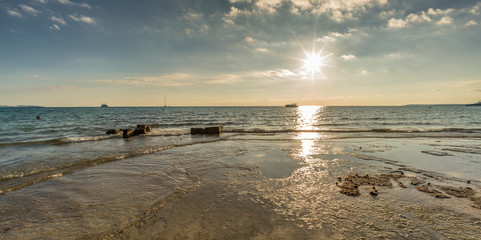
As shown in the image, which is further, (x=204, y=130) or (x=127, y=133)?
(x=204, y=130)

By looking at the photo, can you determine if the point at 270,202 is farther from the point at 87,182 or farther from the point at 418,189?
the point at 87,182

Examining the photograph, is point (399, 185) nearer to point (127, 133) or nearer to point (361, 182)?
point (361, 182)

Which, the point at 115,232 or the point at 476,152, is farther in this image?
the point at 476,152

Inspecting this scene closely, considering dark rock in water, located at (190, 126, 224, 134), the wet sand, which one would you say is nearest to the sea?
the wet sand

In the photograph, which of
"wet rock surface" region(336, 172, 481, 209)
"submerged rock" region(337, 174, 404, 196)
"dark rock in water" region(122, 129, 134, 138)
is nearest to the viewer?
"wet rock surface" region(336, 172, 481, 209)

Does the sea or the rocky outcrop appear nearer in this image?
the sea

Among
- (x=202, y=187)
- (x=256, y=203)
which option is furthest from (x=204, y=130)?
(x=256, y=203)

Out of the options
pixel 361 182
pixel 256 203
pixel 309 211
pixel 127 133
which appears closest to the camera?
pixel 309 211

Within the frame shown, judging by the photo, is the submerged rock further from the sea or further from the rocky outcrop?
the rocky outcrop

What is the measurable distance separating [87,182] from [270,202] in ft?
22.8

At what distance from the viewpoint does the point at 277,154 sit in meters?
→ 11.9

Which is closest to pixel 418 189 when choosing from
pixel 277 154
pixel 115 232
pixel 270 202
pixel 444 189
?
pixel 444 189

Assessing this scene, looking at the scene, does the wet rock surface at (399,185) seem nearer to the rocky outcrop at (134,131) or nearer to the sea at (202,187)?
the sea at (202,187)

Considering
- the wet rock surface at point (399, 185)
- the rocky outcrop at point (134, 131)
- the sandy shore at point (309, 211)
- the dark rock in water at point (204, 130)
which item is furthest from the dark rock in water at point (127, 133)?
the wet rock surface at point (399, 185)
